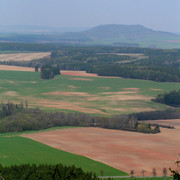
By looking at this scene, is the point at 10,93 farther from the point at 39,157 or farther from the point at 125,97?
the point at 39,157

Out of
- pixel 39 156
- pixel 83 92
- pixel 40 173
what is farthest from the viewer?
pixel 83 92

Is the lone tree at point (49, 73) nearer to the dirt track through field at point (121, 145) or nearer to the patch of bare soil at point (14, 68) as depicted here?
the patch of bare soil at point (14, 68)

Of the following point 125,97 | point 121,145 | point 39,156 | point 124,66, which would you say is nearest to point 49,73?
point 124,66

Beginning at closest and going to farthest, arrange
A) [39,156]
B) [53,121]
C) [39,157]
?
1. [39,157]
2. [39,156]
3. [53,121]

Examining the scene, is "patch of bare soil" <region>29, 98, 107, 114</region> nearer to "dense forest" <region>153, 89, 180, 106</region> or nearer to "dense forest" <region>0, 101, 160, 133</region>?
"dense forest" <region>0, 101, 160, 133</region>

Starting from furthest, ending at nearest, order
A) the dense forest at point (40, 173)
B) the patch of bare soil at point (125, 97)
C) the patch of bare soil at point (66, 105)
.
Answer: the patch of bare soil at point (125, 97) < the patch of bare soil at point (66, 105) < the dense forest at point (40, 173)

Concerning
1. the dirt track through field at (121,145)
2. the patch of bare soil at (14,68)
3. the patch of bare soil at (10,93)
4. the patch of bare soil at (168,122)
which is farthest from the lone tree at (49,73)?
the dirt track through field at (121,145)

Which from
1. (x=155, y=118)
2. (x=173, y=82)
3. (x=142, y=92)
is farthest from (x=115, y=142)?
(x=173, y=82)
